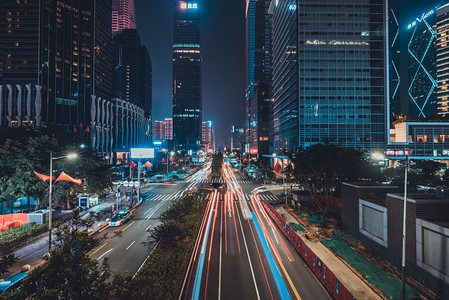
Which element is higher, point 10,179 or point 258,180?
point 10,179

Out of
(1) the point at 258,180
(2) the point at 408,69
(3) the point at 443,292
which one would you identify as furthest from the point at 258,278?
(2) the point at 408,69

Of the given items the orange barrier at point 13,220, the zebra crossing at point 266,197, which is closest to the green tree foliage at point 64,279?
the orange barrier at point 13,220

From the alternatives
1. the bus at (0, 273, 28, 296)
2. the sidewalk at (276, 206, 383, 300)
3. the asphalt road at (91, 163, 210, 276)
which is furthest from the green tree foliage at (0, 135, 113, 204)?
the sidewalk at (276, 206, 383, 300)

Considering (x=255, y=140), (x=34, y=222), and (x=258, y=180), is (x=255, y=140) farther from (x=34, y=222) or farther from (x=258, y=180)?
(x=34, y=222)

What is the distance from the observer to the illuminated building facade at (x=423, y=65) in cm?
13350

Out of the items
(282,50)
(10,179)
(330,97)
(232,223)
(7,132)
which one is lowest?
(232,223)

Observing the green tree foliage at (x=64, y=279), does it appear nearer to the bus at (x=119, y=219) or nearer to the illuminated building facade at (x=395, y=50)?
the bus at (x=119, y=219)

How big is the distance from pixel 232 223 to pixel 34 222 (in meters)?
24.5

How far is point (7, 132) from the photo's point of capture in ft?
106

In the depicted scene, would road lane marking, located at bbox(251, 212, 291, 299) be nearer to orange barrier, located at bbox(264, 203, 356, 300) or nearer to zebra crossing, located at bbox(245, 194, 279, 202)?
orange barrier, located at bbox(264, 203, 356, 300)

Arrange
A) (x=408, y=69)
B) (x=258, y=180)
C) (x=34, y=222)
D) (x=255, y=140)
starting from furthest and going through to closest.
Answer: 1. (x=408, y=69)
2. (x=255, y=140)
3. (x=258, y=180)
4. (x=34, y=222)

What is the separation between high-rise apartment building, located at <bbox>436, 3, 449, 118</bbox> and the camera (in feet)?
389

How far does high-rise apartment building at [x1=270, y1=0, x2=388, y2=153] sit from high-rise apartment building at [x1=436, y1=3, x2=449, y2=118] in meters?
90.8

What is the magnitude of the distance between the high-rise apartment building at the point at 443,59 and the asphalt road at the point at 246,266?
160522 millimetres
